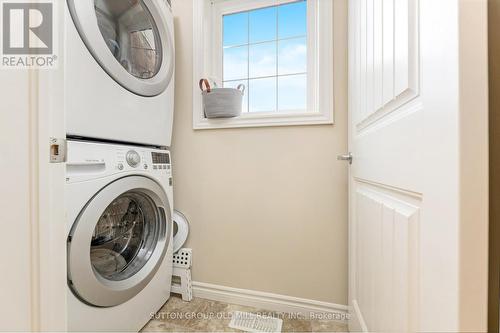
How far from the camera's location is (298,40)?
1.47 metres

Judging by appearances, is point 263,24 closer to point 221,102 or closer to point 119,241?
point 221,102

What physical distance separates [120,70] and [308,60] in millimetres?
999

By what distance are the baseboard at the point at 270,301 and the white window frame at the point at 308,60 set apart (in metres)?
0.96

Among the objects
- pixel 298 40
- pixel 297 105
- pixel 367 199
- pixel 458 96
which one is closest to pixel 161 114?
pixel 297 105

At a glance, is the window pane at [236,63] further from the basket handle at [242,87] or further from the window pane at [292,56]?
the window pane at [292,56]

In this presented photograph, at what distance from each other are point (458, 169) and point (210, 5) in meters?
1.70

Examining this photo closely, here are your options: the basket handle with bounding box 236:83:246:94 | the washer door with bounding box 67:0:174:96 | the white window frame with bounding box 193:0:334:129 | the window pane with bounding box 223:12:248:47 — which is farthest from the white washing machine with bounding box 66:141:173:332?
the window pane with bounding box 223:12:248:47

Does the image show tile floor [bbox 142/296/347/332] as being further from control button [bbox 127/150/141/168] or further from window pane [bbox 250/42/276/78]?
window pane [bbox 250/42/276/78]

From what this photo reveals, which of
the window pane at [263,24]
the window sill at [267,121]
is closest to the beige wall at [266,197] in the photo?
the window sill at [267,121]

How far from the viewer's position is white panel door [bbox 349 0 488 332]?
339 mm

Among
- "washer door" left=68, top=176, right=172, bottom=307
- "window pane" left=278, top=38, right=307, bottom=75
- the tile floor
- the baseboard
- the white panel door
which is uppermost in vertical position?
"window pane" left=278, top=38, right=307, bottom=75

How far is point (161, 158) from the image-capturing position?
50.7 inches

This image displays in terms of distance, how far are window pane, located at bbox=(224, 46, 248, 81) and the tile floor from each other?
1.40 metres

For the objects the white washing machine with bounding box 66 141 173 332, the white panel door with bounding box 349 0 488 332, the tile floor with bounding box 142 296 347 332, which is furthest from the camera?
the tile floor with bounding box 142 296 347 332
